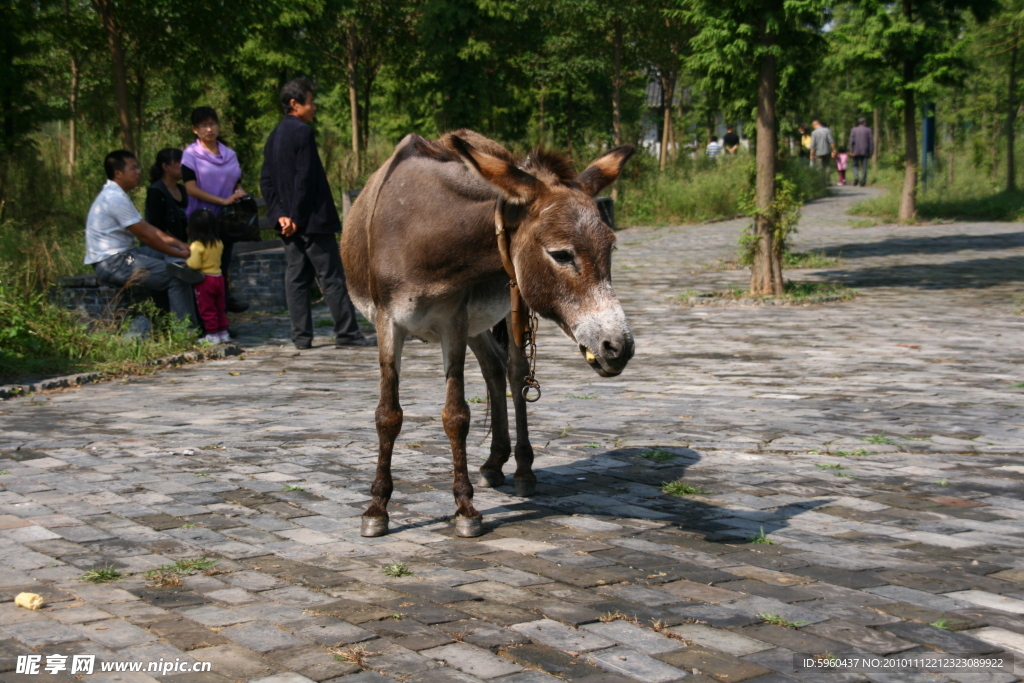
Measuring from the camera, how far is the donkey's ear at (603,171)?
5.04 meters

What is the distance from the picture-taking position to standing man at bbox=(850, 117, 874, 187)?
38594mm

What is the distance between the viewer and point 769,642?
153 inches

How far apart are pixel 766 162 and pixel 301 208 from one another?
6.56 meters

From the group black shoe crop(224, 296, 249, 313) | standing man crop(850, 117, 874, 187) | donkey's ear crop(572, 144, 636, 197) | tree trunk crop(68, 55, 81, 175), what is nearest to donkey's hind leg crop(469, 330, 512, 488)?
donkey's ear crop(572, 144, 636, 197)

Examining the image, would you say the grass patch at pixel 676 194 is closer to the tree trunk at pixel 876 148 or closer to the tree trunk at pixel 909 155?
the tree trunk at pixel 909 155

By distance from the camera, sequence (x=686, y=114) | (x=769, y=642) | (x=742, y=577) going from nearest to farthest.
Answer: (x=769, y=642) → (x=742, y=577) → (x=686, y=114)

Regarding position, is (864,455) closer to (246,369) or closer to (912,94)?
(246,369)

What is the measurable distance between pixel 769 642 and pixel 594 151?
1084 inches

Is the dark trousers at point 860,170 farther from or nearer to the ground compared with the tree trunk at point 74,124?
nearer to the ground

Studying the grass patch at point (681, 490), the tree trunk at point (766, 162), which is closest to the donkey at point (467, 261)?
the grass patch at point (681, 490)

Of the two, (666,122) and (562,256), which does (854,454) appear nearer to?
(562,256)

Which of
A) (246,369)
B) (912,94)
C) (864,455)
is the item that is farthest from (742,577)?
(912,94)

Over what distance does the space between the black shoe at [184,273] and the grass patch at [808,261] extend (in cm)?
1055

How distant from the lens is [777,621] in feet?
13.3
